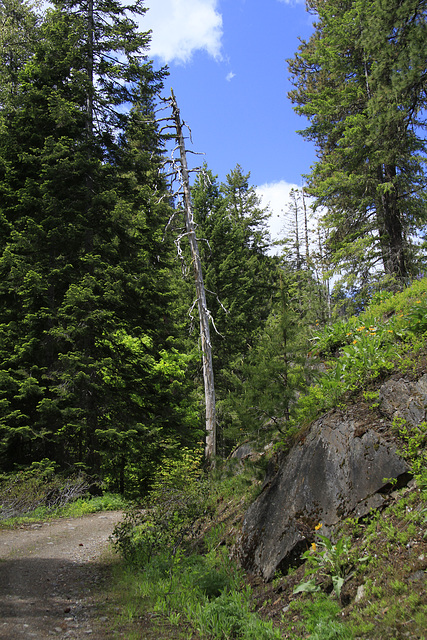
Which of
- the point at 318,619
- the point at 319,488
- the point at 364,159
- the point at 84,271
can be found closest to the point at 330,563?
the point at 318,619

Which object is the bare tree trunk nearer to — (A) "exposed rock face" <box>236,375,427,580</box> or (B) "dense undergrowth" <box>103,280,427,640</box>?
(B) "dense undergrowth" <box>103,280,427,640</box>

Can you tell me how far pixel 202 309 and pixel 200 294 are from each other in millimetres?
553

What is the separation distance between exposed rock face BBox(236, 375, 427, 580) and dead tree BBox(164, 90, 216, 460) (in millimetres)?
7598

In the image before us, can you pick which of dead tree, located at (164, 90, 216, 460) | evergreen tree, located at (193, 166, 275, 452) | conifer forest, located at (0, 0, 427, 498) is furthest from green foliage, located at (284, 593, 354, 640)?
evergreen tree, located at (193, 166, 275, 452)

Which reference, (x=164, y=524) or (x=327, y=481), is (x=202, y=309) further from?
(x=327, y=481)

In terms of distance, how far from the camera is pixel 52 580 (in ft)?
18.7

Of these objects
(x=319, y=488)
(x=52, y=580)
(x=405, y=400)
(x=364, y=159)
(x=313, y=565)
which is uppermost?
(x=364, y=159)

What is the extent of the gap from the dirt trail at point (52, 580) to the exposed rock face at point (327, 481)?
208cm

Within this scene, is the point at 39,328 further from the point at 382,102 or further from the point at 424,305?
the point at 382,102

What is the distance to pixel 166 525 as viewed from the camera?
711cm

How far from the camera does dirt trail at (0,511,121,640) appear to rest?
4.26m

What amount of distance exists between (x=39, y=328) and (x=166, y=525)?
7877mm

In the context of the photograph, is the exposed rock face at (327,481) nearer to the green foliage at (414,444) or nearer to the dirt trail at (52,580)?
the green foliage at (414,444)

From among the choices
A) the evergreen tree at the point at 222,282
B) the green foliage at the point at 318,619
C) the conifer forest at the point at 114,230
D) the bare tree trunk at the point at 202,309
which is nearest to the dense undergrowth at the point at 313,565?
the green foliage at the point at 318,619
